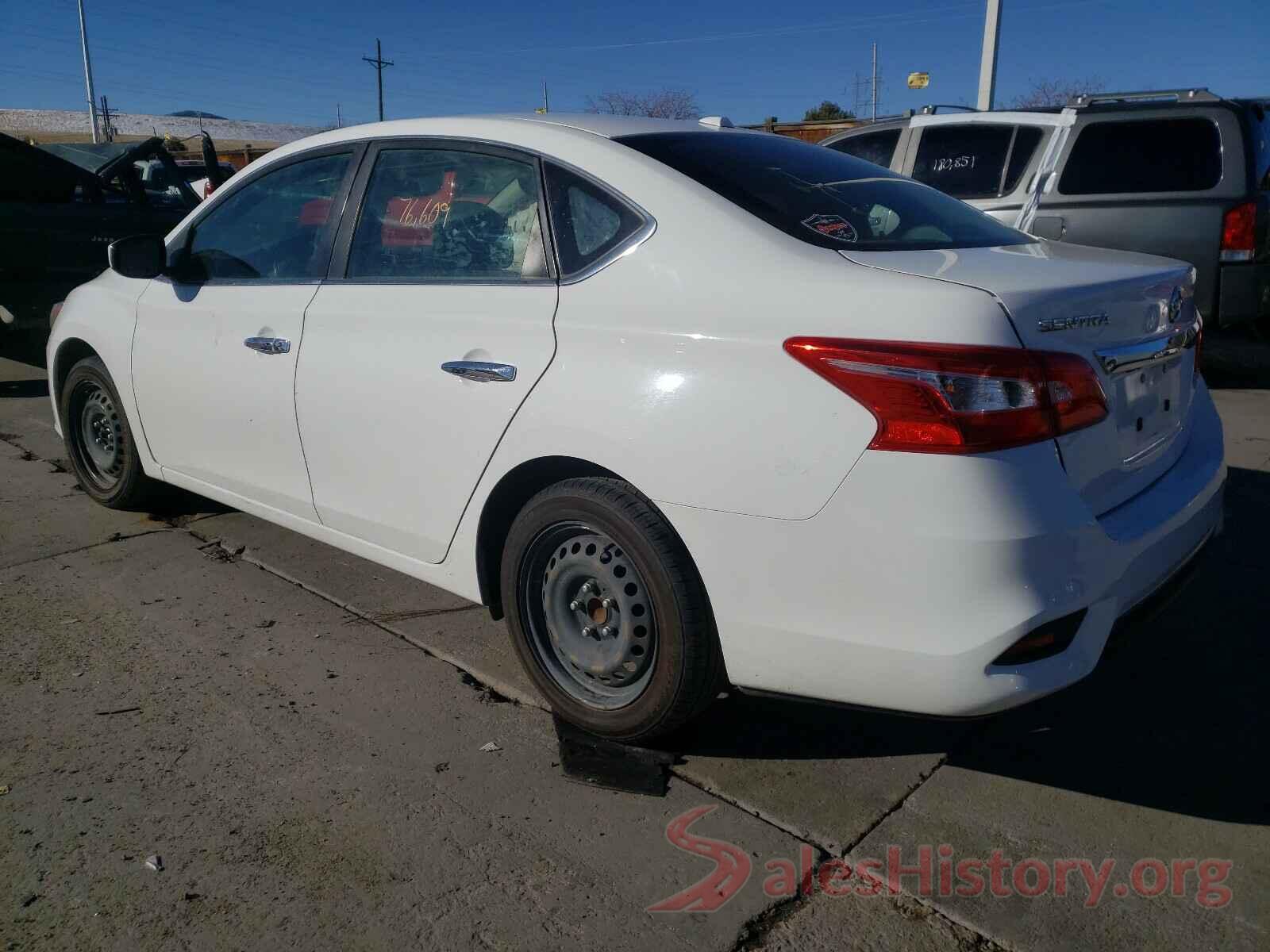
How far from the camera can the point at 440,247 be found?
317 centimetres

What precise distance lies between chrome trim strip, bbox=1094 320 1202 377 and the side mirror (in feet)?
11.2

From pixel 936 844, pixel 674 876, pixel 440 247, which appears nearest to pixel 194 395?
pixel 440 247

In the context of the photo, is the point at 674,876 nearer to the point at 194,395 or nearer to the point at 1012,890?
the point at 1012,890

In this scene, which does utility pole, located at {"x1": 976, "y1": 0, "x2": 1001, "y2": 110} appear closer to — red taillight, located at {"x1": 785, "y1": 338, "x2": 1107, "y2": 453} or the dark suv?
the dark suv

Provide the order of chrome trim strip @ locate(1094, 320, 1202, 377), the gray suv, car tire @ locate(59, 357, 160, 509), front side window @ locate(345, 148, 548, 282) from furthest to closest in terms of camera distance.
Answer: the gray suv, car tire @ locate(59, 357, 160, 509), front side window @ locate(345, 148, 548, 282), chrome trim strip @ locate(1094, 320, 1202, 377)

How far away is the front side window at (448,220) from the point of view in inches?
116

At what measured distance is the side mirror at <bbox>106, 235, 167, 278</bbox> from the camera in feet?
13.2

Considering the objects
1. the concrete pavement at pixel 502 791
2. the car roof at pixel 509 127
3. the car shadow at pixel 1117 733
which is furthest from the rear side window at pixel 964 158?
the car shadow at pixel 1117 733

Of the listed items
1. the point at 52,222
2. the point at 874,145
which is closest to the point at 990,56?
the point at 874,145

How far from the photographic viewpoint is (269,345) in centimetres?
353

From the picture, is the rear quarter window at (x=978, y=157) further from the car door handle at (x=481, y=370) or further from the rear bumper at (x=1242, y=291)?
the car door handle at (x=481, y=370)

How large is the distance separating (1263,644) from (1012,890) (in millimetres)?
1777

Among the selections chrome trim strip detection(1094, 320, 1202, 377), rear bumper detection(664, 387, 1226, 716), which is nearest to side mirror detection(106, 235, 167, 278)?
rear bumper detection(664, 387, 1226, 716)

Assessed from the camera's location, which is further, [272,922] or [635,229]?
[635,229]
